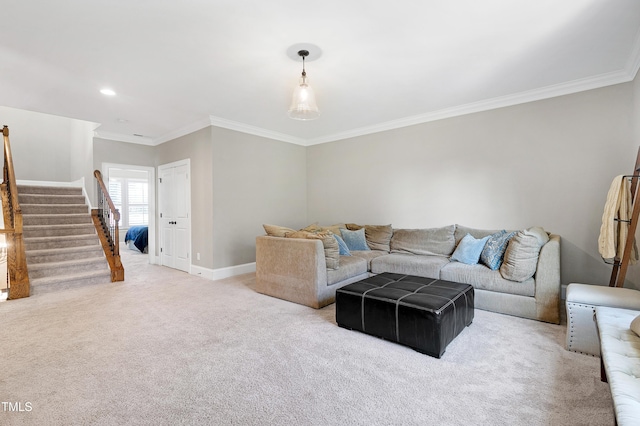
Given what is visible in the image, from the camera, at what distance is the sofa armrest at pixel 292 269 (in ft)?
10.7

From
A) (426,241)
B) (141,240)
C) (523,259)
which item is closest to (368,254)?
(426,241)

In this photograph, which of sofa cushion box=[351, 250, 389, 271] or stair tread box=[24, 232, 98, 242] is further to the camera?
stair tread box=[24, 232, 98, 242]

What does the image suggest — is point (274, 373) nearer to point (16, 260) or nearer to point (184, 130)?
point (16, 260)

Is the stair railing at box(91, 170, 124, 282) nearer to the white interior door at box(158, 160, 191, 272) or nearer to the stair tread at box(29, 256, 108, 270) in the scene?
the stair tread at box(29, 256, 108, 270)

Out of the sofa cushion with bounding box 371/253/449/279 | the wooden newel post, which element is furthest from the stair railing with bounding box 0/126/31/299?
the sofa cushion with bounding box 371/253/449/279

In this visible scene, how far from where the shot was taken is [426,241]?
412cm

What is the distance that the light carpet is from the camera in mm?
1593

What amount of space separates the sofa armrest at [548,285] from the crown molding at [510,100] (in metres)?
1.88

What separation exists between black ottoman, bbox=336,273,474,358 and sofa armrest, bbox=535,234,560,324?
714mm

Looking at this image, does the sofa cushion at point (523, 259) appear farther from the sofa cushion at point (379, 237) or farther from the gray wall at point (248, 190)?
the gray wall at point (248, 190)

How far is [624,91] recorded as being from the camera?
3.14 meters

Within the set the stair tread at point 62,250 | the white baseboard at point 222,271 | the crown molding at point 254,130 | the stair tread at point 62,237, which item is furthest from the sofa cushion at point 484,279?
the stair tread at point 62,237

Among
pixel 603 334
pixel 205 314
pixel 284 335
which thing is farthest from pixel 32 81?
pixel 603 334

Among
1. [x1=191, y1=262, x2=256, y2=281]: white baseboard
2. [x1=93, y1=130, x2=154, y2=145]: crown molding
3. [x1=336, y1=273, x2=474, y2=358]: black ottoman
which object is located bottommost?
[x1=191, y1=262, x2=256, y2=281]: white baseboard
